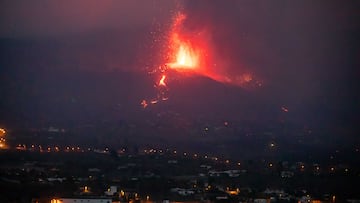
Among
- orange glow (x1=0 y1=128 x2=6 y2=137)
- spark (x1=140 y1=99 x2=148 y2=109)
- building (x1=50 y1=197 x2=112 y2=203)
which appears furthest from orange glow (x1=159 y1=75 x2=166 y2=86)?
building (x1=50 y1=197 x2=112 y2=203)

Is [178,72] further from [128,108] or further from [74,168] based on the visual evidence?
[74,168]

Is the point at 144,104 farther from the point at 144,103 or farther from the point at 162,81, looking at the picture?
the point at 162,81

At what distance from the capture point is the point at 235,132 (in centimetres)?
3341

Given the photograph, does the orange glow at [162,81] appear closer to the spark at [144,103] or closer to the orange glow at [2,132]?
the spark at [144,103]

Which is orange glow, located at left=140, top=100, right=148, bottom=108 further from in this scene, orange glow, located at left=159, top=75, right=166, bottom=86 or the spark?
orange glow, located at left=159, top=75, right=166, bottom=86

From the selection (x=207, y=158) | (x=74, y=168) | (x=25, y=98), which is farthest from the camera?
(x=25, y=98)

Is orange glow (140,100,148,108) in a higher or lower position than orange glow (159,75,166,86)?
lower

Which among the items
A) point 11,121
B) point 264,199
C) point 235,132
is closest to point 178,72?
point 235,132

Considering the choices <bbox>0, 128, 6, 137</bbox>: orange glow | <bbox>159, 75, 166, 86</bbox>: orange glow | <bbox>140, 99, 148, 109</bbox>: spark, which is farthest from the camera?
<bbox>159, 75, 166, 86</bbox>: orange glow

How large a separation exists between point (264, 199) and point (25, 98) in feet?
58.0

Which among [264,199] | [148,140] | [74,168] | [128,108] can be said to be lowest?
[264,199]

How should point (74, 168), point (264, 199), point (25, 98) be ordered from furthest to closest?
1. point (25, 98)
2. point (74, 168)
3. point (264, 199)

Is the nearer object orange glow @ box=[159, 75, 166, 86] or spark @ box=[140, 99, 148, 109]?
spark @ box=[140, 99, 148, 109]

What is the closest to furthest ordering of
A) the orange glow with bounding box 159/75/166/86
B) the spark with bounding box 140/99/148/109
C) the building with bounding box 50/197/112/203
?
1. the building with bounding box 50/197/112/203
2. the spark with bounding box 140/99/148/109
3. the orange glow with bounding box 159/75/166/86
